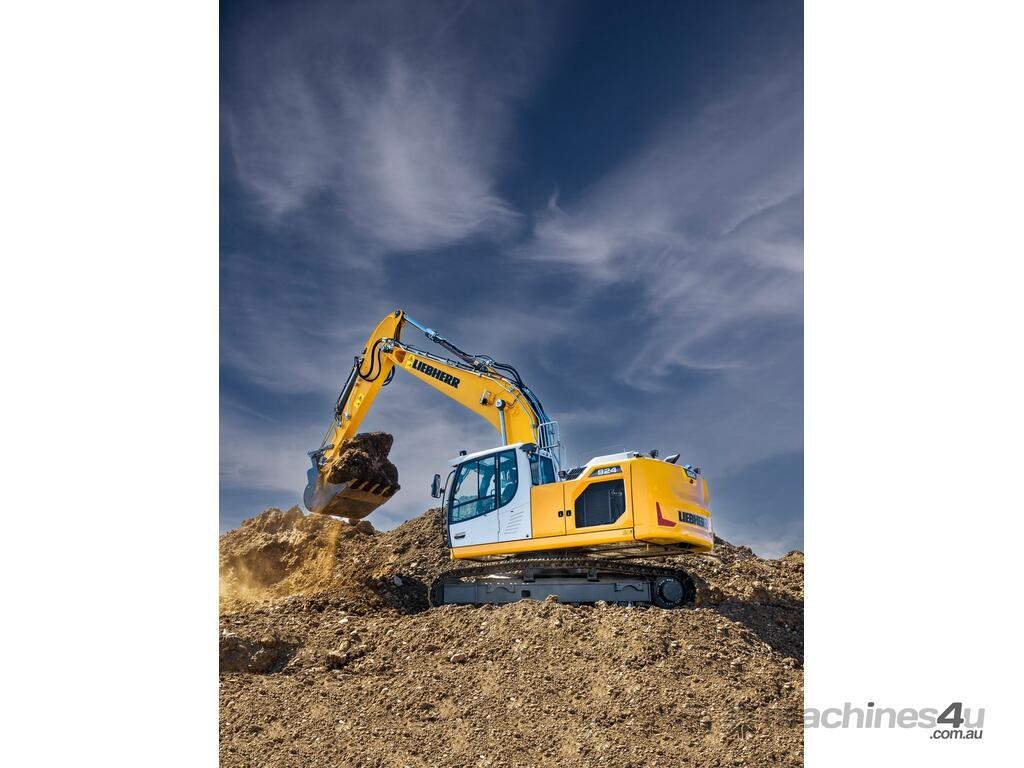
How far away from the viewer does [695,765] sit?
4.29 m

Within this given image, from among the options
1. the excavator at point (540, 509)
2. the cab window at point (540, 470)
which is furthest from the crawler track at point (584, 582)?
the cab window at point (540, 470)

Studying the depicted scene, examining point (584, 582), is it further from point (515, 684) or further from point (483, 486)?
point (515, 684)

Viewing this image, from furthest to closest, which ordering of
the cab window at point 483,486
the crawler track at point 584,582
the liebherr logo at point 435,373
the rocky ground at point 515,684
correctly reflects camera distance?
the liebherr logo at point 435,373 → the cab window at point 483,486 → the crawler track at point 584,582 → the rocky ground at point 515,684

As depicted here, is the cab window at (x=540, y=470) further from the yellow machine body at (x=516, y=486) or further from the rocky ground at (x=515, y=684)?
the rocky ground at (x=515, y=684)

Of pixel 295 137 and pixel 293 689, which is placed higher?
pixel 295 137

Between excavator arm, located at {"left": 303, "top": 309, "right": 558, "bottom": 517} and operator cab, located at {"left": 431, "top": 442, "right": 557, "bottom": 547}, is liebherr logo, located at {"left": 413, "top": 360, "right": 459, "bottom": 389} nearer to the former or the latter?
excavator arm, located at {"left": 303, "top": 309, "right": 558, "bottom": 517}

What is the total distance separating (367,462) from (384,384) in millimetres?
958

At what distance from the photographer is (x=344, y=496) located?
9.53 metres

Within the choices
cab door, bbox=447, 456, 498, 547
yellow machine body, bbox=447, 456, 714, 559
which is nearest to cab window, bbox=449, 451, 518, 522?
cab door, bbox=447, 456, 498, 547

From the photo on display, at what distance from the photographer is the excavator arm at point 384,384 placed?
862 centimetres

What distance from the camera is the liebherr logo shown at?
9.22m
